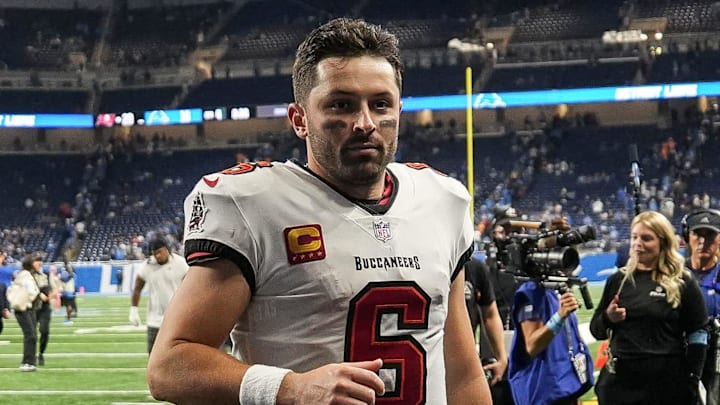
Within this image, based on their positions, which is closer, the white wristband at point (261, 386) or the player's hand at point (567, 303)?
the white wristband at point (261, 386)

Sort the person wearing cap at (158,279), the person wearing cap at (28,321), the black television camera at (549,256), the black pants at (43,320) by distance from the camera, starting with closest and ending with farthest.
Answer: the black television camera at (549,256)
the person wearing cap at (158,279)
the person wearing cap at (28,321)
the black pants at (43,320)

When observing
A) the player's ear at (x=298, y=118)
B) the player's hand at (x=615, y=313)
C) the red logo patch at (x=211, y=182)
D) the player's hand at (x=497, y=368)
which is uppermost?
the player's ear at (x=298, y=118)

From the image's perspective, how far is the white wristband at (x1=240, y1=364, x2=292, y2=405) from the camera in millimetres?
1918

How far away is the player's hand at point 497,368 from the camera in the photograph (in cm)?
639

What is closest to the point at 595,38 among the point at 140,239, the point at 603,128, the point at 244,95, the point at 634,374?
the point at 603,128

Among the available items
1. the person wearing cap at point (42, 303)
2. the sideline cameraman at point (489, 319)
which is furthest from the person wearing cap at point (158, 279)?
the sideline cameraman at point (489, 319)

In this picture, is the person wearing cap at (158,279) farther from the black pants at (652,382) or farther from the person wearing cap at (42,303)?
the black pants at (652,382)

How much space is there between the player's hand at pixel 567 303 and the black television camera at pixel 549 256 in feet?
0.11

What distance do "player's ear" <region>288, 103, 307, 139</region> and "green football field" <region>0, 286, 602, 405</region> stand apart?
24.9 ft

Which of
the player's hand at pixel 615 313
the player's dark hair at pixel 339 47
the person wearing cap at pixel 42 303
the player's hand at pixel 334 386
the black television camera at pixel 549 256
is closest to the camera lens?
the player's hand at pixel 334 386

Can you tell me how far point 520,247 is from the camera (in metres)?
5.11

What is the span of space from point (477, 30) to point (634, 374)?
36389 mm

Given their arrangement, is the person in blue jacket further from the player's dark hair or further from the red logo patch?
the red logo patch

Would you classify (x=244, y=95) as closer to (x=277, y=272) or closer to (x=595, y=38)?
(x=595, y=38)
